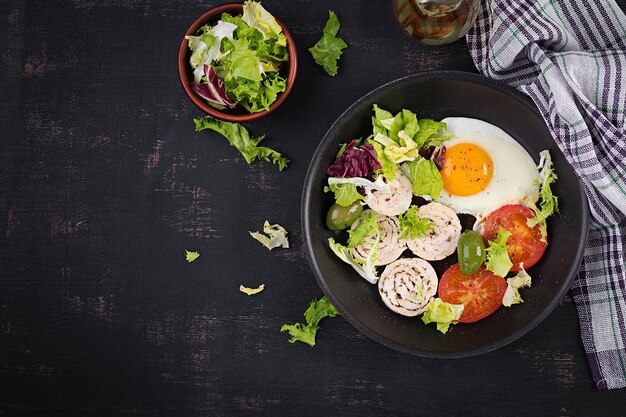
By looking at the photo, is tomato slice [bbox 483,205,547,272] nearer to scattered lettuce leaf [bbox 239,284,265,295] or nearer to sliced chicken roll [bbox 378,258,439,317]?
sliced chicken roll [bbox 378,258,439,317]

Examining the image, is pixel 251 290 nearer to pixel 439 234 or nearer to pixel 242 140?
pixel 242 140

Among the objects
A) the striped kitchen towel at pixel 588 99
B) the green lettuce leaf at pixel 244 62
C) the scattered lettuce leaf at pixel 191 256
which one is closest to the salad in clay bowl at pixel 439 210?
the striped kitchen towel at pixel 588 99

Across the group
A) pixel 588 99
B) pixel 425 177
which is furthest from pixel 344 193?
pixel 588 99

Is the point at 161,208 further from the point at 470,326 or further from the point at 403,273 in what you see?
the point at 470,326

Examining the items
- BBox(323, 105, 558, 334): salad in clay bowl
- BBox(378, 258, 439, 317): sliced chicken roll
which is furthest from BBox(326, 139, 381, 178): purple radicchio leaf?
BBox(378, 258, 439, 317): sliced chicken roll

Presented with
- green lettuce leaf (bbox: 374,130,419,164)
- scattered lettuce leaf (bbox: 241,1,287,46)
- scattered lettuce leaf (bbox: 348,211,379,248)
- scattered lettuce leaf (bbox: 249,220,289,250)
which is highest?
scattered lettuce leaf (bbox: 241,1,287,46)
